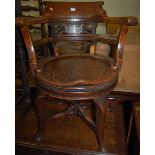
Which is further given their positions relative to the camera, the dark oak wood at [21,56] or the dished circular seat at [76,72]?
the dark oak wood at [21,56]

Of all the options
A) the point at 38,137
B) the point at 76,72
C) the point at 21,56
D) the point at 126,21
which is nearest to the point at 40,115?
the point at 38,137

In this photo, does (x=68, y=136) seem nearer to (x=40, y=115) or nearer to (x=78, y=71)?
(x=40, y=115)

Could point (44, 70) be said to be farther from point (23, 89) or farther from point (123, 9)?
point (123, 9)

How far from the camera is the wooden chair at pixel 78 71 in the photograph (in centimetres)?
95

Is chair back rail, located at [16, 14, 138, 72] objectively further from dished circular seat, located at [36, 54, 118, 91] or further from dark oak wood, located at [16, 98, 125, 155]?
dark oak wood, located at [16, 98, 125, 155]

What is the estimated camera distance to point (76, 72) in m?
1.05

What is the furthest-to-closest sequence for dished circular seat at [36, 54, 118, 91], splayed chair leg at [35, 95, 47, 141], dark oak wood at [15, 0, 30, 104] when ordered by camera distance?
1. dark oak wood at [15, 0, 30, 104]
2. splayed chair leg at [35, 95, 47, 141]
3. dished circular seat at [36, 54, 118, 91]

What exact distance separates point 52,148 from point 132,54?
86 centimetres

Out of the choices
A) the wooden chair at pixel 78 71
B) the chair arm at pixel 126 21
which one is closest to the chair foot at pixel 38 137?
the wooden chair at pixel 78 71

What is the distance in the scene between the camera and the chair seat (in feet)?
3.13

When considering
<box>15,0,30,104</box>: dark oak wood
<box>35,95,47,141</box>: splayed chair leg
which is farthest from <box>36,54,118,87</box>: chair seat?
<box>15,0,30,104</box>: dark oak wood

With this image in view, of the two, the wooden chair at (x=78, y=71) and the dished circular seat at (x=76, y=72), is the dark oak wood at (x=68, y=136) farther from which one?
the dished circular seat at (x=76, y=72)
